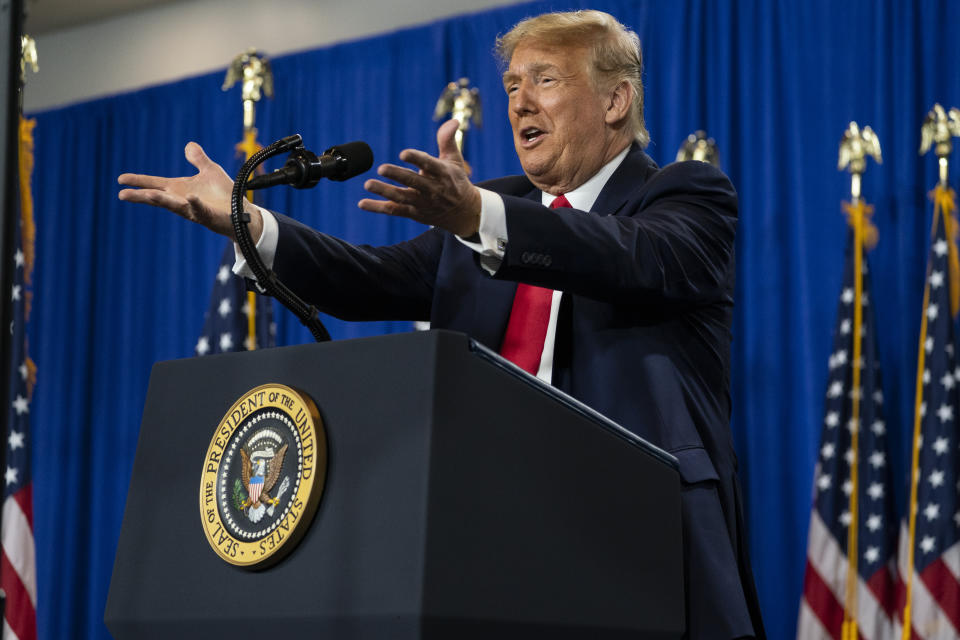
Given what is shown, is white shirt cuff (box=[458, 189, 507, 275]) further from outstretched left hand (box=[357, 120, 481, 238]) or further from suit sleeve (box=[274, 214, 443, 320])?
suit sleeve (box=[274, 214, 443, 320])

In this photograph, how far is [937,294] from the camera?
15.7 feet

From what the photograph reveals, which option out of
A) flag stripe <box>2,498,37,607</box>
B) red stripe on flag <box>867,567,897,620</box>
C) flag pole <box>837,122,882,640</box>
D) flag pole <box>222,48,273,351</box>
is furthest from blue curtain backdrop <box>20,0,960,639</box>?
flag stripe <box>2,498,37,607</box>

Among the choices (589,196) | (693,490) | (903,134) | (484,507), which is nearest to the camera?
(484,507)

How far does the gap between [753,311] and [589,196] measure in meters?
3.29

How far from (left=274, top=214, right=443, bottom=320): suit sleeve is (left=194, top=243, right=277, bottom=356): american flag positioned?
134 inches

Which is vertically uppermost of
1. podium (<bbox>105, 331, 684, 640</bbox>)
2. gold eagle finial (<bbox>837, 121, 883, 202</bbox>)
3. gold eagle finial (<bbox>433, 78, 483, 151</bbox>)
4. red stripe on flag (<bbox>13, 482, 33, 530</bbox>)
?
gold eagle finial (<bbox>433, 78, 483, 151</bbox>)

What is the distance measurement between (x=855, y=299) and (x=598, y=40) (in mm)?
2891

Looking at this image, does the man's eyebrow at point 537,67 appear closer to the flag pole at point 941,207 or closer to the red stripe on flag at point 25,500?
the flag pole at point 941,207

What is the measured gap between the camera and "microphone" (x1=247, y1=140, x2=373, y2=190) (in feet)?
5.14

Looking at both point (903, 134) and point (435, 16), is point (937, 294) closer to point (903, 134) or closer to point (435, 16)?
point (903, 134)

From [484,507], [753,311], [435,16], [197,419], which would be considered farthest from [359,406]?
[435,16]

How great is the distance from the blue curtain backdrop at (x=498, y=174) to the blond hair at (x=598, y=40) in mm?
3094

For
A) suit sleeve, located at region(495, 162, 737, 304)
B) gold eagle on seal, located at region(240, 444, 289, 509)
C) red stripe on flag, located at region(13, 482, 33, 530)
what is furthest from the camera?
red stripe on flag, located at region(13, 482, 33, 530)

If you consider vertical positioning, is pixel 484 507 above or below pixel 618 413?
below
